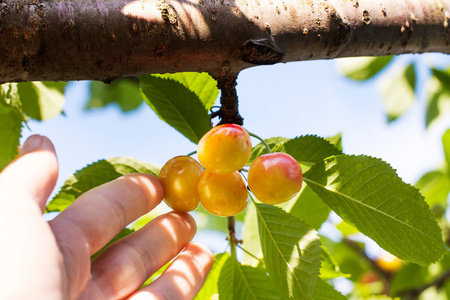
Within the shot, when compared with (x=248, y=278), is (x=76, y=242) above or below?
above

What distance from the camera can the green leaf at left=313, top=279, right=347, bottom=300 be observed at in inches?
48.2

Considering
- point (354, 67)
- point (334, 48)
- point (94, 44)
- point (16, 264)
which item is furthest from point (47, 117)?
point (354, 67)

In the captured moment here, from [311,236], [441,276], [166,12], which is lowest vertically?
[441,276]

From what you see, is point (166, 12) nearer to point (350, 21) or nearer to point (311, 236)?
point (350, 21)

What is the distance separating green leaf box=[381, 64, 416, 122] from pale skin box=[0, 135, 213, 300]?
8.03ft

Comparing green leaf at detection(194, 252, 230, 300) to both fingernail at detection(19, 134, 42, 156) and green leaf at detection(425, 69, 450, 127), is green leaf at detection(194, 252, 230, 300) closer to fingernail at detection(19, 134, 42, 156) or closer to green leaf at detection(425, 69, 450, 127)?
fingernail at detection(19, 134, 42, 156)

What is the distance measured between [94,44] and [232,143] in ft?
1.35

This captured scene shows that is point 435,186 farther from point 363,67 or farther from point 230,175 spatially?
point 230,175

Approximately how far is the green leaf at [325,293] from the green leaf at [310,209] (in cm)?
31

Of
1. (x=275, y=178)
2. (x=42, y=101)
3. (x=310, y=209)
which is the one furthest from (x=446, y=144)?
(x=42, y=101)

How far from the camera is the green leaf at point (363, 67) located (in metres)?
3.10

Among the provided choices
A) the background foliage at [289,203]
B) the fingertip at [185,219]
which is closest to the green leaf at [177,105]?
the background foliage at [289,203]

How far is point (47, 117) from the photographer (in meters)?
1.71

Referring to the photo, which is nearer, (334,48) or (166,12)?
(166,12)
